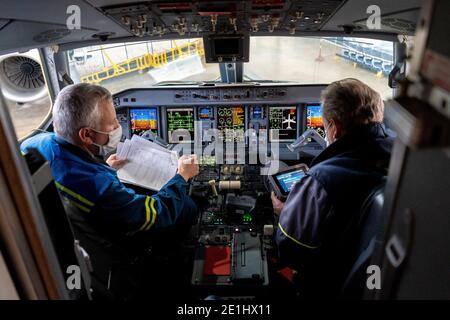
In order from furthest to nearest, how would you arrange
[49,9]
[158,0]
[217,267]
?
[217,267]
[158,0]
[49,9]

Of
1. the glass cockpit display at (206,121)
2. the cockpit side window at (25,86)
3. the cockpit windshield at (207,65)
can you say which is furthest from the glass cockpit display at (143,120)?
the cockpit windshield at (207,65)

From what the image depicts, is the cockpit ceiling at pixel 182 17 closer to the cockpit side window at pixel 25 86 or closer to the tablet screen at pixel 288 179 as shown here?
the cockpit side window at pixel 25 86

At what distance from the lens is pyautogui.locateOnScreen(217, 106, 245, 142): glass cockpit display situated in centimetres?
316

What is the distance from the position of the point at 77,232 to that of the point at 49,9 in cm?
93

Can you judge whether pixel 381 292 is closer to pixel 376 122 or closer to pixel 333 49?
pixel 376 122

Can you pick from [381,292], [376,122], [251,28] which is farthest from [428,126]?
[251,28]

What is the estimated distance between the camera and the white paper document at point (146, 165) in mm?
2135

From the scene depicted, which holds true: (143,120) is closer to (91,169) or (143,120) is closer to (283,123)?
(283,123)

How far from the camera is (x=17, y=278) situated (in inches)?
27.7

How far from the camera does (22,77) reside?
2785 millimetres

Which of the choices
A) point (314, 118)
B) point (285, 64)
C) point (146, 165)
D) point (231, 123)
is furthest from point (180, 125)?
point (285, 64)

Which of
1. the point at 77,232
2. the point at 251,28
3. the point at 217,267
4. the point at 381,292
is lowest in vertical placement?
the point at 217,267

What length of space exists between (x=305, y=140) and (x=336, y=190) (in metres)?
1.55

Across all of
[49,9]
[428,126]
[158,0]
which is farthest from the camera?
[158,0]
